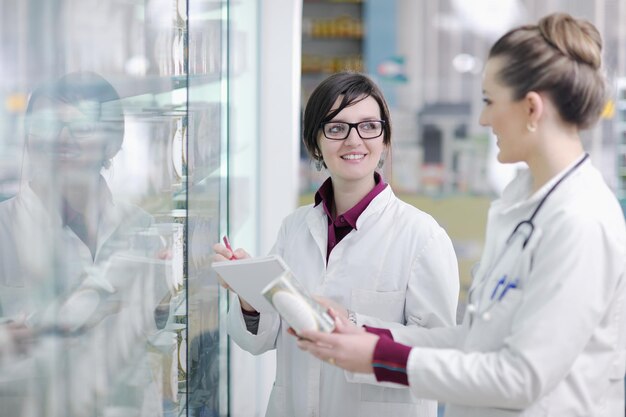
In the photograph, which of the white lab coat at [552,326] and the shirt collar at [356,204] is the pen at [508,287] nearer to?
the white lab coat at [552,326]

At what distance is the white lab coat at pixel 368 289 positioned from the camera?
1923 mm

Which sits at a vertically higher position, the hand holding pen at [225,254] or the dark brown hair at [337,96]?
the dark brown hair at [337,96]

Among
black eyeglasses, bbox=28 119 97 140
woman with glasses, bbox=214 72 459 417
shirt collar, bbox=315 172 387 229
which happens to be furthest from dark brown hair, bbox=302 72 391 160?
black eyeglasses, bbox=28 119 97 140

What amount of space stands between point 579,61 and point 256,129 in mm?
2342

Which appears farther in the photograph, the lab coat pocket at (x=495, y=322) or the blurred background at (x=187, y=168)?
the lab coat pocket at (x=495, y=322)

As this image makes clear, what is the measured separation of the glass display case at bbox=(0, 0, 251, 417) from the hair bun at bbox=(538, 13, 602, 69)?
2.29 ft

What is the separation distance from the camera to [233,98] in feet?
9.56

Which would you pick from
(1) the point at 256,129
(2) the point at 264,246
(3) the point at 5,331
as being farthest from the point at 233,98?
(3) the point at 5,331

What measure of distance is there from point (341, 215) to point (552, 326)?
0.83 metres

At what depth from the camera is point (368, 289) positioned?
1.97 m

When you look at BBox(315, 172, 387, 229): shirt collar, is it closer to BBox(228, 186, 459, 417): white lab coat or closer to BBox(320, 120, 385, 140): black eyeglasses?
BBox(228, 186, 459, 417): white lab coat

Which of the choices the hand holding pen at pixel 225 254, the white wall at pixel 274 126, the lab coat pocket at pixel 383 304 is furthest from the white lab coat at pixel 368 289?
the white wall at pixel 274 126

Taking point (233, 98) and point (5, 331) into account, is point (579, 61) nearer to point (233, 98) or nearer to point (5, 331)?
point (5, 331)

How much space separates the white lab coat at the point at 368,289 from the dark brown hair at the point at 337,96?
20 cm
